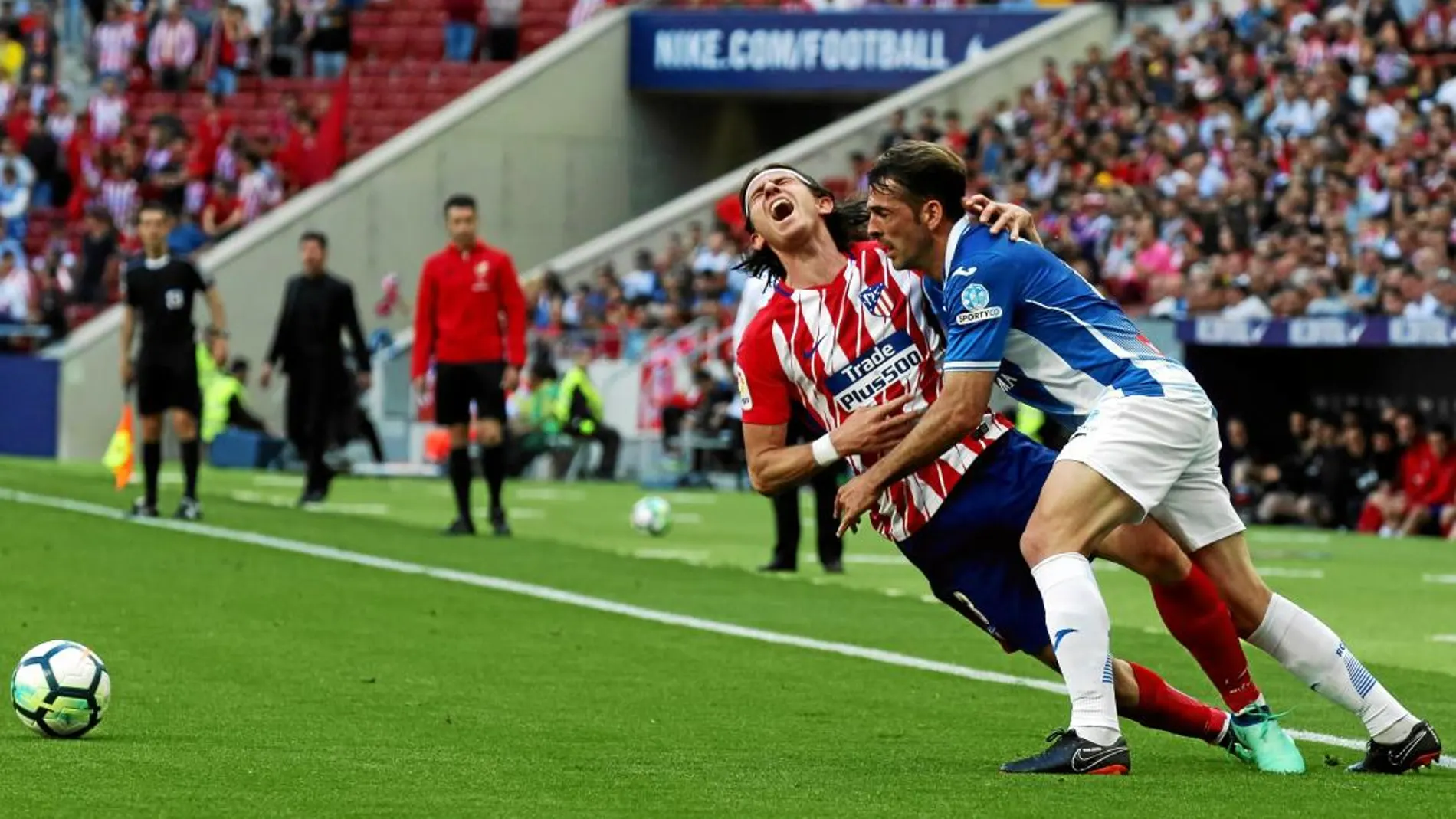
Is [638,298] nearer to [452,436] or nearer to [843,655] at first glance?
[452,436]

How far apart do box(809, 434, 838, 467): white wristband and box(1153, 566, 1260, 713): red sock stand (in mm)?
1064

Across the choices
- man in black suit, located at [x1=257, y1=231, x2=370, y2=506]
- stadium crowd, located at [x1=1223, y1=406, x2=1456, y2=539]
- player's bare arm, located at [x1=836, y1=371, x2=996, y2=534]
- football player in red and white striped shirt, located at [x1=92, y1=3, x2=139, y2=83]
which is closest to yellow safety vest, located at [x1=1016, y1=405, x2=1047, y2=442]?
stadium crowd, located at [x1=1223, y1=406, x2=1456, y2=539]

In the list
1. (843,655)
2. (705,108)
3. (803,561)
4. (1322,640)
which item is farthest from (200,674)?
(705,108)

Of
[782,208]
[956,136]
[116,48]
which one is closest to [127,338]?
[782,208]

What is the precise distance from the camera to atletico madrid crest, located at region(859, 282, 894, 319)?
25.9 ft

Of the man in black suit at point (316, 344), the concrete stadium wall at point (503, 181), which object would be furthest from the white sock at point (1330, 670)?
the concrete stadium wall at point (503, 181)

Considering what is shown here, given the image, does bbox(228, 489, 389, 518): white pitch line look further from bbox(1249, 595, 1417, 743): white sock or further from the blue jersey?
bbox(1249, 595, 1417, 743): white sock

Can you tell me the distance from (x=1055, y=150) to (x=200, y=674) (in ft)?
69.5

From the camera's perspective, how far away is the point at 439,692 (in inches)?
392

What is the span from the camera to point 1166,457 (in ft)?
24.7

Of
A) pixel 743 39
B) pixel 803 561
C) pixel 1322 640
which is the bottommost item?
pixel 803 561

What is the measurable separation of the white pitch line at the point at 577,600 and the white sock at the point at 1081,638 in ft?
4.20

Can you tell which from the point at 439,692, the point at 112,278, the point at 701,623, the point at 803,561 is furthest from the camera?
the point at 112,278

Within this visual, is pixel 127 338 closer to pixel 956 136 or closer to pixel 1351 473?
pixel 1351 473
